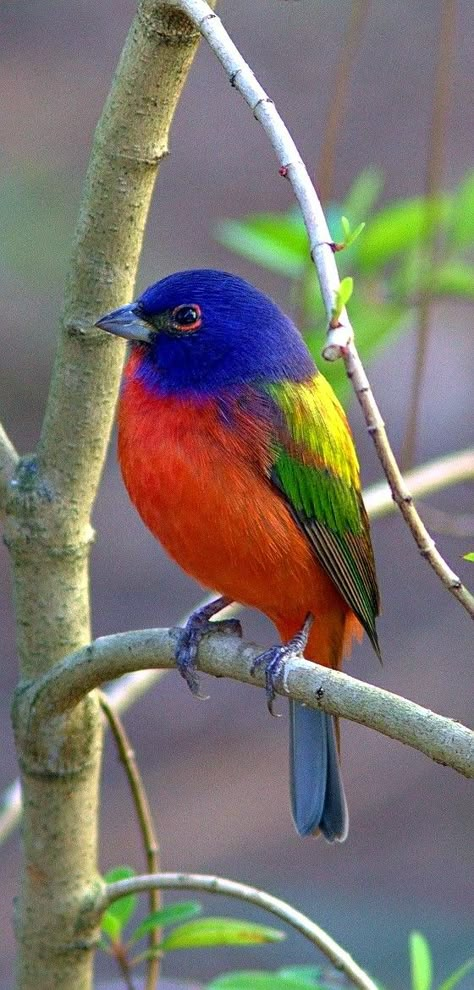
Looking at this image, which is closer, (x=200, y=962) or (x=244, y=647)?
(x=244, y=647)

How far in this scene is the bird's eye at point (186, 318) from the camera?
9.62 ft

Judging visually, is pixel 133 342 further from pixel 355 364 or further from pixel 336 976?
pixel 355 364

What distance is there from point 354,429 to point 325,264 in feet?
23.8

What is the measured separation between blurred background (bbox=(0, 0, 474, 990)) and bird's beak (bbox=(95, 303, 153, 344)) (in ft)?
3.65

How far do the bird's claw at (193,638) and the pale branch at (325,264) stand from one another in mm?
632

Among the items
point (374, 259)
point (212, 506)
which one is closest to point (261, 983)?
point (212, 506)

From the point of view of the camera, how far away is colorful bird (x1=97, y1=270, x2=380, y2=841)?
105 inches

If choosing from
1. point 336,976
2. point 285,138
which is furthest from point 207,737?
point 285,138

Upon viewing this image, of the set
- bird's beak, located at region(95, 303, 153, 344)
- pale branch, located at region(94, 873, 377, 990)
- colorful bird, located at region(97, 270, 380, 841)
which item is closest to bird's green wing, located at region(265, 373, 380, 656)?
colorful bird, located at region(97, 270, 380, 841)

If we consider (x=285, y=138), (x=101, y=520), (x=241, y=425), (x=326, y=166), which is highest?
(x=101, y=520)

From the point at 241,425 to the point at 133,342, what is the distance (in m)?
0.34

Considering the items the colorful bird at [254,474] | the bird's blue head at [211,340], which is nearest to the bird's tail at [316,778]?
the colorful bird at [254,474]

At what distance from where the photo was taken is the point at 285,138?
5.32ft

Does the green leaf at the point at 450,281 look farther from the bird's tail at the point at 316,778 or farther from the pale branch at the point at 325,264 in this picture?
the pale branch at the point at 325,264
